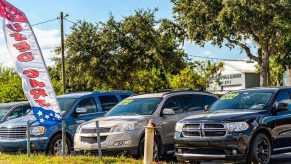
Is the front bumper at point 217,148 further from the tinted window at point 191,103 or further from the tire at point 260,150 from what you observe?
the tinted window at point 191,103

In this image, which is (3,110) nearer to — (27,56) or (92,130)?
(92,130)

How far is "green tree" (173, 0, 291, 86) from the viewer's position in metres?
38.3

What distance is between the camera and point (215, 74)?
7069cm

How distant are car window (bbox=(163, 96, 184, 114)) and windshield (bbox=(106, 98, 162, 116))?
9.8 inches

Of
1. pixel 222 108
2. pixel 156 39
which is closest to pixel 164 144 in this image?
pixel 222 108

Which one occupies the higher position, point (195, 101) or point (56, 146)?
point (195, 101)

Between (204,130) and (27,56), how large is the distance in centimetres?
396

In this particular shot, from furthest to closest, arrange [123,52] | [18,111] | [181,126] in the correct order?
[123,52], [18,111], [181,126]

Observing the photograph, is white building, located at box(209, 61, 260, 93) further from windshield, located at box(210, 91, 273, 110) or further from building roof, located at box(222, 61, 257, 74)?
windshield, located at box(210, 91, 273, 110)

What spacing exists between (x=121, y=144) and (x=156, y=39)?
3157 centimetres

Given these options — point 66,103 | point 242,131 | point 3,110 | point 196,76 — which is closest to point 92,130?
point 66,103

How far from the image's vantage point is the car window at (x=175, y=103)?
1597 cm

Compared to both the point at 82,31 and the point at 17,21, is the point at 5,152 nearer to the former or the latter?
the point at 17,21

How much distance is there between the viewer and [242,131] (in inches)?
496
